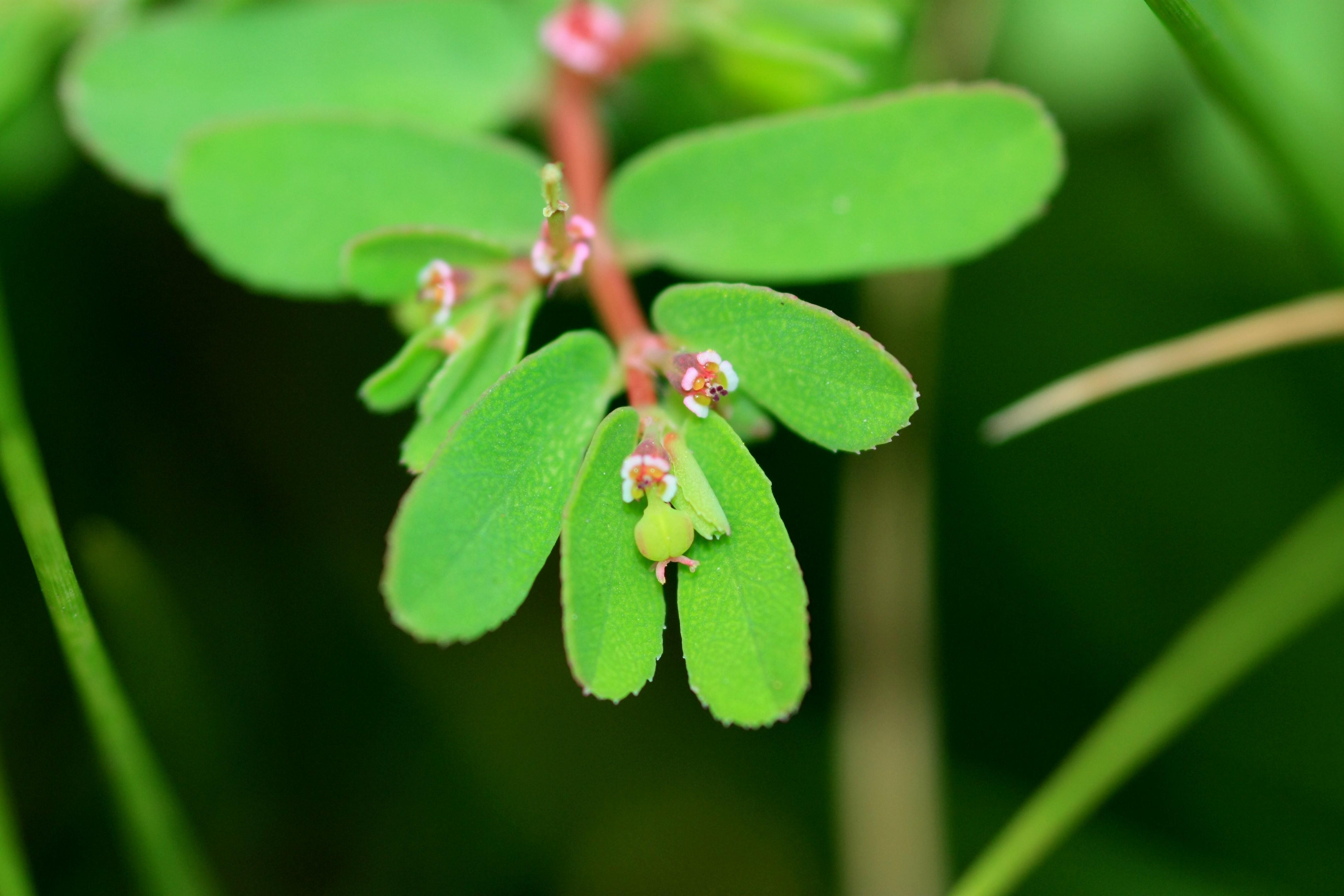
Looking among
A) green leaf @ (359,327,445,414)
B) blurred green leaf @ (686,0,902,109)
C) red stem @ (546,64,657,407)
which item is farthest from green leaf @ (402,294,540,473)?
blurred green leaf @ (686,0,902,109)

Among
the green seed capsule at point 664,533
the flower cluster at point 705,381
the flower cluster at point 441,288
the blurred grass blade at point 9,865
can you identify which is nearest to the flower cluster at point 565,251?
the flower cluster at point 441,288

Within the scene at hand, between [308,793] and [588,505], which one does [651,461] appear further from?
[308,793]

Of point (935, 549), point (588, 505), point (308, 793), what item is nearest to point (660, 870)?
point (308, 793)

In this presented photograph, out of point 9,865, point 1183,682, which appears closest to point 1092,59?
point 1183,682

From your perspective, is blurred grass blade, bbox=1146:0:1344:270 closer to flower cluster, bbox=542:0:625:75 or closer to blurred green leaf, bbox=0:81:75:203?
flower cluster, bbox=542:0:625:75

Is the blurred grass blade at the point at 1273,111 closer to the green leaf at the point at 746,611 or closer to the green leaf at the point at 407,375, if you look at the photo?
the green leaf at the point at 746,611

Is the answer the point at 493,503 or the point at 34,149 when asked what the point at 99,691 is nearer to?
the point at 493,503
